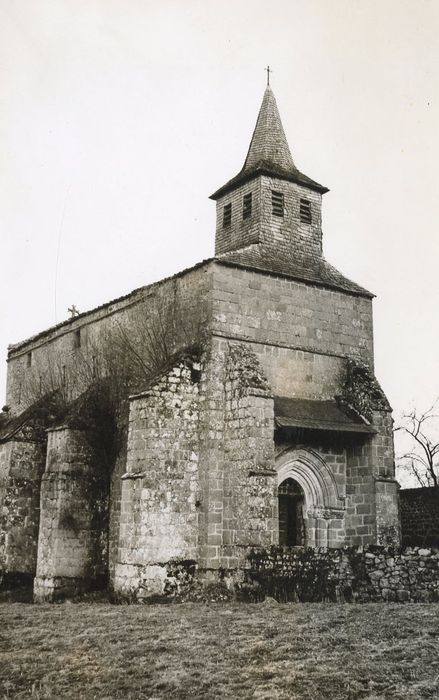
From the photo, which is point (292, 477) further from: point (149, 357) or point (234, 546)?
point (149, 357)

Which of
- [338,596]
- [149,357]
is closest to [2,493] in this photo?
[149,357]

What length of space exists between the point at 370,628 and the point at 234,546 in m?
8.08

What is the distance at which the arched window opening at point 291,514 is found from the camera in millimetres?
20250

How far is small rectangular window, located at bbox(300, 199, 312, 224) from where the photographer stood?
78.2ft

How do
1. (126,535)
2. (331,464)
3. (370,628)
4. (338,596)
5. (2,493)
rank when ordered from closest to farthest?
1. (370,628)
2. (338,596)
3. (126,535)
4. (331,464)
5. (2,493)

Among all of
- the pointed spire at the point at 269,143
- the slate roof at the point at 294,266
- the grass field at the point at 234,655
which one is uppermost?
the pointed spire at the point at 269,143

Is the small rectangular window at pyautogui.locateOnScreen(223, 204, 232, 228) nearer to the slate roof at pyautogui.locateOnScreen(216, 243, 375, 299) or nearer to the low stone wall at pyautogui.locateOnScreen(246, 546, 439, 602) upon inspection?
the slate roof at pyautogui.locateOnScreen(216, 243, 375, 299)

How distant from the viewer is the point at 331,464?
2062cm

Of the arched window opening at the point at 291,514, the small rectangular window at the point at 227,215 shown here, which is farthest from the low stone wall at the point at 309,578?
the small rectangular window at the point at 227,215

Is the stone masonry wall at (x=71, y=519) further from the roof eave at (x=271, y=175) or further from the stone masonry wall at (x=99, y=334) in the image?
the roof eave at (x=271, y=175)

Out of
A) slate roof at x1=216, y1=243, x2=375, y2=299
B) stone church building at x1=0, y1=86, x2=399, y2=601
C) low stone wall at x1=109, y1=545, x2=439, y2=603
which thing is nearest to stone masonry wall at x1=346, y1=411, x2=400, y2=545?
stone church building at x1=0, y1=86, x2=399, y2=601

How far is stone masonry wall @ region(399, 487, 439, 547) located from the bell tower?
942 cm

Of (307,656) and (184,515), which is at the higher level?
(184,515)

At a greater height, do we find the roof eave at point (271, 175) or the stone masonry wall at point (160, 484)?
Answer: the roof eave at point (271, 175)
